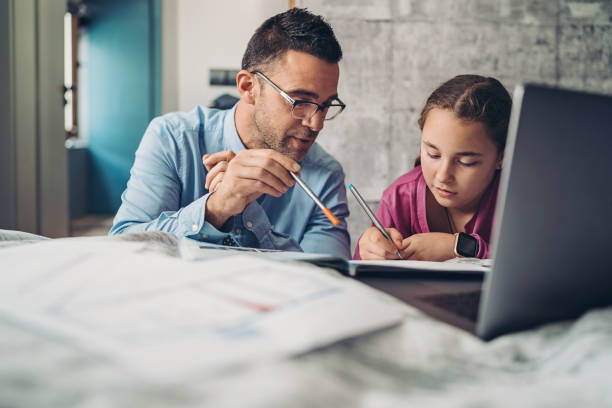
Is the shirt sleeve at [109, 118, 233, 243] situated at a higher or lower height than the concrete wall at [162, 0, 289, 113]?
lower

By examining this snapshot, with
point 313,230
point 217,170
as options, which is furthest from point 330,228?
point 217,170

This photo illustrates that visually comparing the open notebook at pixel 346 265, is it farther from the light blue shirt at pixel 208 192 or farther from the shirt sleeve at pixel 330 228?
the shirt sleeve at pixel 330 228

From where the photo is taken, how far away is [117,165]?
6020 millimetres

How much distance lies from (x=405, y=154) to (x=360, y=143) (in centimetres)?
24

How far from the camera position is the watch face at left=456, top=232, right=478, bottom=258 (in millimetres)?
1137

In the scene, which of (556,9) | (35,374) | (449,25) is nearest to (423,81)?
(449,25)

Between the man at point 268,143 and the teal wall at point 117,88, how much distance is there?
13.7ft

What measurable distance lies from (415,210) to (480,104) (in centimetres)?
34

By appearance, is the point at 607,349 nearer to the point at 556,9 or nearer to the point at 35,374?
the point at 35,374

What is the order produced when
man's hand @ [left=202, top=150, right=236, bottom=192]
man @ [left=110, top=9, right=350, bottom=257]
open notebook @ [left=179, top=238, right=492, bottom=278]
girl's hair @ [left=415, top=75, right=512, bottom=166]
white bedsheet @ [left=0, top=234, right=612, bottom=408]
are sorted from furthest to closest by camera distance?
girl's hair @ [left=415, top=75, right=512, bottom=166] < man @ [left=110, top=9, right=350, bottom=257] < man's hand @ [left=202, top=150, right=236, bottom=192] < open notebook @ [left=179, top=238, right=492, bottom=278] < white bedsheet @ [left=0, top=234, right=612, bottom=408]

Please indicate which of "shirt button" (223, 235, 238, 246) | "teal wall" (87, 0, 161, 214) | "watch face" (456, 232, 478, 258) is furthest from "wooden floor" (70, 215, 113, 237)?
"watch face" (456, 232, 478, 258)

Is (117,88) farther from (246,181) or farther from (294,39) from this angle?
(246,181)

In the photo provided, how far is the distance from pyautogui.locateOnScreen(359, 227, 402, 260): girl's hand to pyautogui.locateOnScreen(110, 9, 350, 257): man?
21 cm

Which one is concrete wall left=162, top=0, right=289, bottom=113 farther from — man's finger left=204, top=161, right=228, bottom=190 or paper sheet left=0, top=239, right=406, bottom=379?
paper sheet left=0, top=239, right=406, bottom=379
